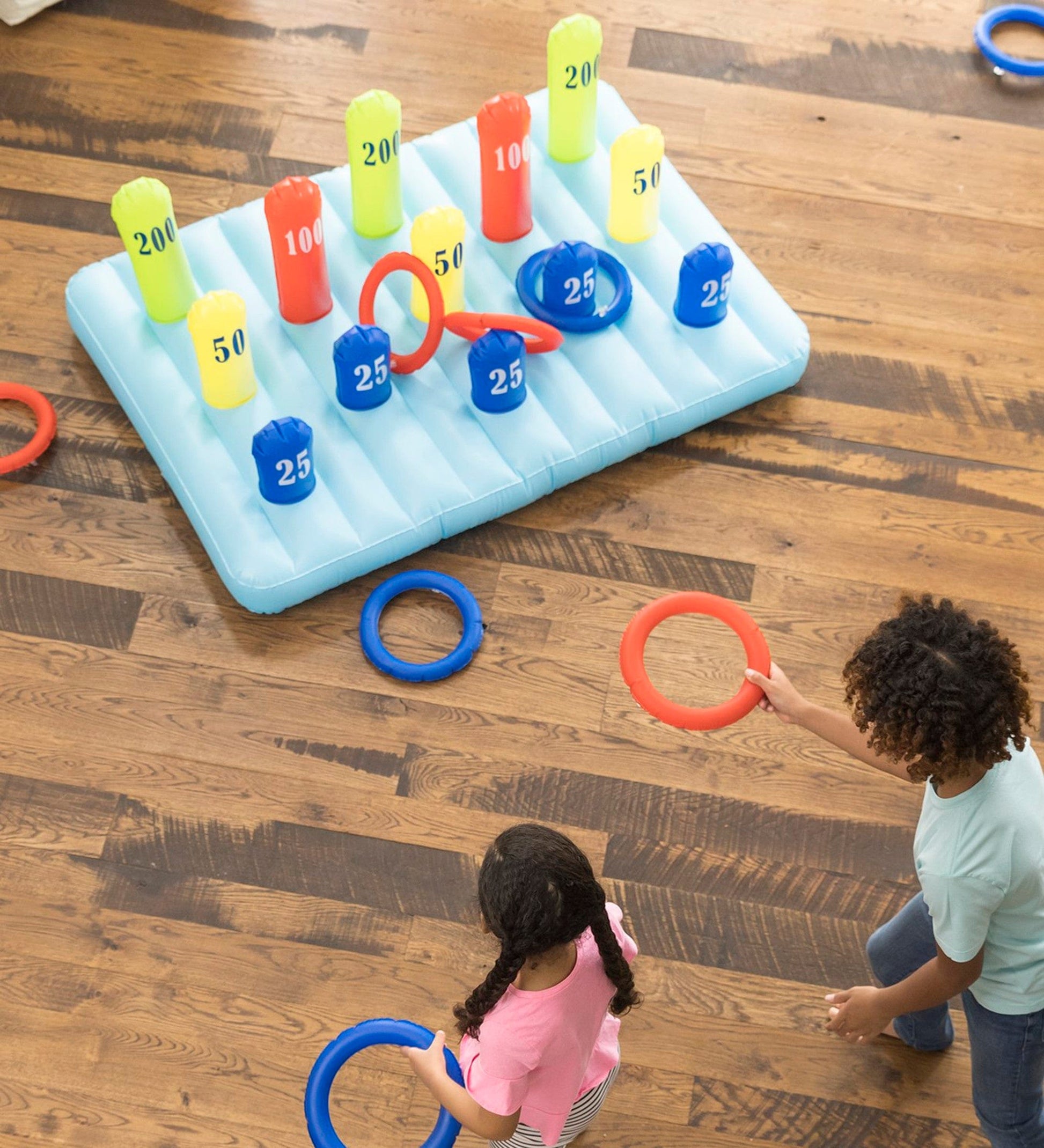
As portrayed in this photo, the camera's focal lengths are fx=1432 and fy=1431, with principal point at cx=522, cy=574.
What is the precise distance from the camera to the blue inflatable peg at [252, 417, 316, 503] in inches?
116

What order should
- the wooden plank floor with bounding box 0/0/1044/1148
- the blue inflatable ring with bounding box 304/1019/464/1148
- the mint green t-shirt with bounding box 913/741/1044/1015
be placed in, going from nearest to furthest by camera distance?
the mint green t-shirt with bounding box 913/741/1044/1015 → the blue inflatable ring with bounding box 304/1019/464/1148 → the wooden plank floor with bounding box 0/0/1044/1148

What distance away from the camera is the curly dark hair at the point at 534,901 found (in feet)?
5.90

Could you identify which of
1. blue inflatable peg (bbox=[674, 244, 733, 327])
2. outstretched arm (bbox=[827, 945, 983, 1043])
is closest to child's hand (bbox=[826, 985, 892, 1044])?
outstretched arm (bbox=[827, 945, 983, 1043])

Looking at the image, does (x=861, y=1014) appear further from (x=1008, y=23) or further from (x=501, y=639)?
(x=1008, y=23)

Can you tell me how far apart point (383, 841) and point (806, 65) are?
2492mm

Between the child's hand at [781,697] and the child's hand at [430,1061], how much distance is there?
2.52 feet

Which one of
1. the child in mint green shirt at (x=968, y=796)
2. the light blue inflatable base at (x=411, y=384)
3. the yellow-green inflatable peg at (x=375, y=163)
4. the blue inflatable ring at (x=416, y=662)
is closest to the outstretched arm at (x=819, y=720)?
the child in mint green shirt at (x=968, y=796)

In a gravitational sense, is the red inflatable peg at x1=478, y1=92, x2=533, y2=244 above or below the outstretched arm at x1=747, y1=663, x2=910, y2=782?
above

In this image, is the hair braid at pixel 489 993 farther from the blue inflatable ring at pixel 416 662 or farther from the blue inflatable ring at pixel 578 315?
the blue inflatable ring at pixel 578 315

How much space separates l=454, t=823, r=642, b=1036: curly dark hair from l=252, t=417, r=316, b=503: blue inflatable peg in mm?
1306

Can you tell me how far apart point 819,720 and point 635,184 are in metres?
1.56

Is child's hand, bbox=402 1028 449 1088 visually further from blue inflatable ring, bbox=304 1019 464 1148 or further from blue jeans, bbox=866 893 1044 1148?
blue jeans, bbox=866 893 1044 1148

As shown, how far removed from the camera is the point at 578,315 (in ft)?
10.9

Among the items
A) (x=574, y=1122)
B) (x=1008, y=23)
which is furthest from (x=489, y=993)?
(x=1008, y=23)
